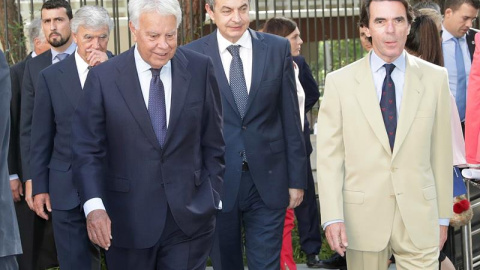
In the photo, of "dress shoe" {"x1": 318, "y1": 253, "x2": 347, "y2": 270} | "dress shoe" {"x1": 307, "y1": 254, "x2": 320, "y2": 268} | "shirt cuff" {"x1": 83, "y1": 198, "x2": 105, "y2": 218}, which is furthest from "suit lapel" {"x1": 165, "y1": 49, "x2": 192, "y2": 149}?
"dress shoe" {"x1": 307, "y1": 254, "x2": 320, "y2": 268}

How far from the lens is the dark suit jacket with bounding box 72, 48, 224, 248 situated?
19.5 ft

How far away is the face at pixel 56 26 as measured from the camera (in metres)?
8.95

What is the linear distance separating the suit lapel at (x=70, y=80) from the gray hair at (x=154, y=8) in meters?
1.71

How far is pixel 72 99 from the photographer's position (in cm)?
763

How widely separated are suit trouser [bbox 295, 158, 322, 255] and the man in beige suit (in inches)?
142

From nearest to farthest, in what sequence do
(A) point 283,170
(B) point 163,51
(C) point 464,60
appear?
(B) point 163,51, (A) point 283,170, (C) point 464,60

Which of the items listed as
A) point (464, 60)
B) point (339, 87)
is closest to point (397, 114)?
point (339, 87)

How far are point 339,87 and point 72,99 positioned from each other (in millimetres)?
2067

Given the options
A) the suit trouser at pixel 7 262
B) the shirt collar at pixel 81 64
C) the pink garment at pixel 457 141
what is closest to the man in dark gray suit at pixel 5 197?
the suit trouser at pixel 7 262

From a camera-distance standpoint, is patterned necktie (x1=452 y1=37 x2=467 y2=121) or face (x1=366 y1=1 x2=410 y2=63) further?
patterned necktie (x1=452 y1=37 x2=467 y2=121)

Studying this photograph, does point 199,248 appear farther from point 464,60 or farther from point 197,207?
point 464,60

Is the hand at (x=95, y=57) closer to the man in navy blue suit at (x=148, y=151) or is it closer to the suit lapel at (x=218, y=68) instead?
the suit lapel at (x=218, y=68)

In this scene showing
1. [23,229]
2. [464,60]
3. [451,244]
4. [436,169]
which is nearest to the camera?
[436,169]

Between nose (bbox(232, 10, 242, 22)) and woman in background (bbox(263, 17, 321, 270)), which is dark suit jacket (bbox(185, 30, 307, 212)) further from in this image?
woman in background (bbox(263, 17, 321, 270))
